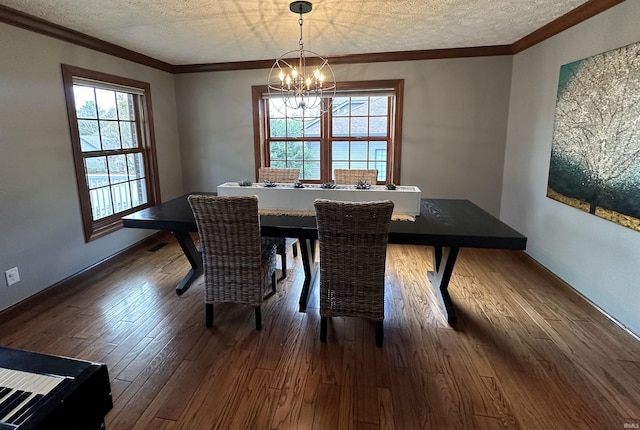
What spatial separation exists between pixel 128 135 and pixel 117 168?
1.46ft

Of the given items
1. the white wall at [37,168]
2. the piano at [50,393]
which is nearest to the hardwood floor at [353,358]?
the white wall at [37,168]

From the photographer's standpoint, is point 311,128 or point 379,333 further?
point 311,128

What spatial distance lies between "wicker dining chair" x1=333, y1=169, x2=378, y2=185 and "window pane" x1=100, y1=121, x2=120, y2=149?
8.06ft

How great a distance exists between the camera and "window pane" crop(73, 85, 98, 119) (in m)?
3.25

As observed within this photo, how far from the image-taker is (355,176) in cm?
359

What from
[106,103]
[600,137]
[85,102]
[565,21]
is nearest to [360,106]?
[565,21]

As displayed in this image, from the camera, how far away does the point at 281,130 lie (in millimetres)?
4688

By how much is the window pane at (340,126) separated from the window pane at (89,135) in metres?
2.66

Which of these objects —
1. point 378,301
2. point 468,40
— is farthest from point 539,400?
point 468,40

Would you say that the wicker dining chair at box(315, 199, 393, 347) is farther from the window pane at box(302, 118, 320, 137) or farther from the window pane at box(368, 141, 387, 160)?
the window pane at box(302, 118, 320, 137)

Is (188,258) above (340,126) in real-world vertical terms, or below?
below

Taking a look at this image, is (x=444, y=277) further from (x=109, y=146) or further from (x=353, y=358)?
(x=109, y=146)

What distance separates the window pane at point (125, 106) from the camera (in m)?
3.87

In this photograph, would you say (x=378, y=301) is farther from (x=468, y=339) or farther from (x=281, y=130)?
(x=281, y=130)
